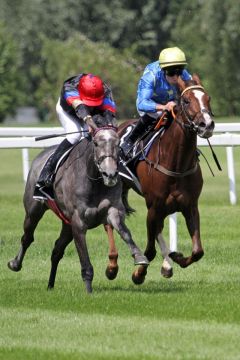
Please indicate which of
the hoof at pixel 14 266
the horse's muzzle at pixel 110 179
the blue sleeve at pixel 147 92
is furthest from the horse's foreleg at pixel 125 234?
the hoof at pixel 14 266

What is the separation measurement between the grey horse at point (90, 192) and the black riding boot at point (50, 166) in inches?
4.2

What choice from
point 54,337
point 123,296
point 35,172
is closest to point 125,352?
point 54,337

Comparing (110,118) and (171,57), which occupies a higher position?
(171,57)

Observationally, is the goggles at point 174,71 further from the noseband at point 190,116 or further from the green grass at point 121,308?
the green grass at point 121,308

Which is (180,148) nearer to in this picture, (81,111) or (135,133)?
(81,111)

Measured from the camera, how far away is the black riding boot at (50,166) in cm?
965

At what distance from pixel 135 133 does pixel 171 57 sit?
0.98m

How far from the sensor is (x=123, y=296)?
8789 millimetres

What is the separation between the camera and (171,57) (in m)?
9.70

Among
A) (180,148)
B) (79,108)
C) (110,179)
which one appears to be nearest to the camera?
(110,179)

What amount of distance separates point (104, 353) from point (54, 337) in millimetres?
647

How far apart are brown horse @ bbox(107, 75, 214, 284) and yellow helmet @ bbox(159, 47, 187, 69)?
1.35 ft

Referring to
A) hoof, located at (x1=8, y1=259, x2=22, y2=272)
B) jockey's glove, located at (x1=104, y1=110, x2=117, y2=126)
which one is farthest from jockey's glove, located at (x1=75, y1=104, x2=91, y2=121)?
hoof, located at (x1=8, y1=259, x2=22, y2=272)

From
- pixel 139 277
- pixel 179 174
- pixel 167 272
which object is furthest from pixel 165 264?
pixel 179 174
